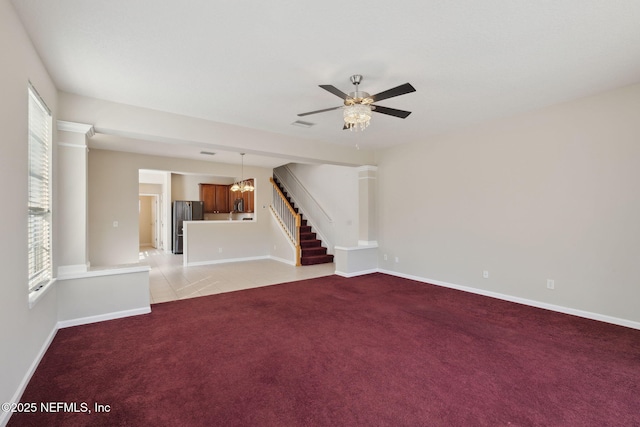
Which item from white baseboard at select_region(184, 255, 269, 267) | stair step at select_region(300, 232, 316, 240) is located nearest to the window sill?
white baseboard at select_region(184, 255, 269, 267)

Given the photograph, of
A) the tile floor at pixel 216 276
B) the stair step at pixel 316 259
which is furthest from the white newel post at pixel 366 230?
the stair step at pixel 316 259

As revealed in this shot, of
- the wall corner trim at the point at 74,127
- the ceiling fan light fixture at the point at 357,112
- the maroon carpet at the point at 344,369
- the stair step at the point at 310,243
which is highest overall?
the wall corner trim at the point at 74,127

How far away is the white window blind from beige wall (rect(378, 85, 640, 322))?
5.42m

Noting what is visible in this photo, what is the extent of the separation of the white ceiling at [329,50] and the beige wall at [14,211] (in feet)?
0.92

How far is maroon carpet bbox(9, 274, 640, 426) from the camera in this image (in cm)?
188

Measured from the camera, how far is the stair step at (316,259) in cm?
729

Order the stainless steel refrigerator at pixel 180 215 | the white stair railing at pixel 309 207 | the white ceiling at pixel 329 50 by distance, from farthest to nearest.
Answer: the stainless steel refrigerator at pixel 180 215
the white stair railing at pixel 309 207
the white ceiling at pixel 329 50

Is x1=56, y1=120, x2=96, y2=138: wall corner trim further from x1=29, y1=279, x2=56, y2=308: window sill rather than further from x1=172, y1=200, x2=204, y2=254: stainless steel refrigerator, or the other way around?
x1=172, y1=200, x2=204, y2=254: stainless steel refrigerator

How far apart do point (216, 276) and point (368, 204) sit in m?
3.66

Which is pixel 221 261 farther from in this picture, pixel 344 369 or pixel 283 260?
pixel 344 369

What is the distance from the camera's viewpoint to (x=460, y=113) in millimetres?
4043

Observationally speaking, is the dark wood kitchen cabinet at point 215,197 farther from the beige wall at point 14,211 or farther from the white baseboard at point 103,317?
the beige wall at point 14,211

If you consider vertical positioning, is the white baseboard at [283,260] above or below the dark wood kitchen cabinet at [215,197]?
below

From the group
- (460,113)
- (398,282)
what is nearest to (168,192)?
(398,282)
